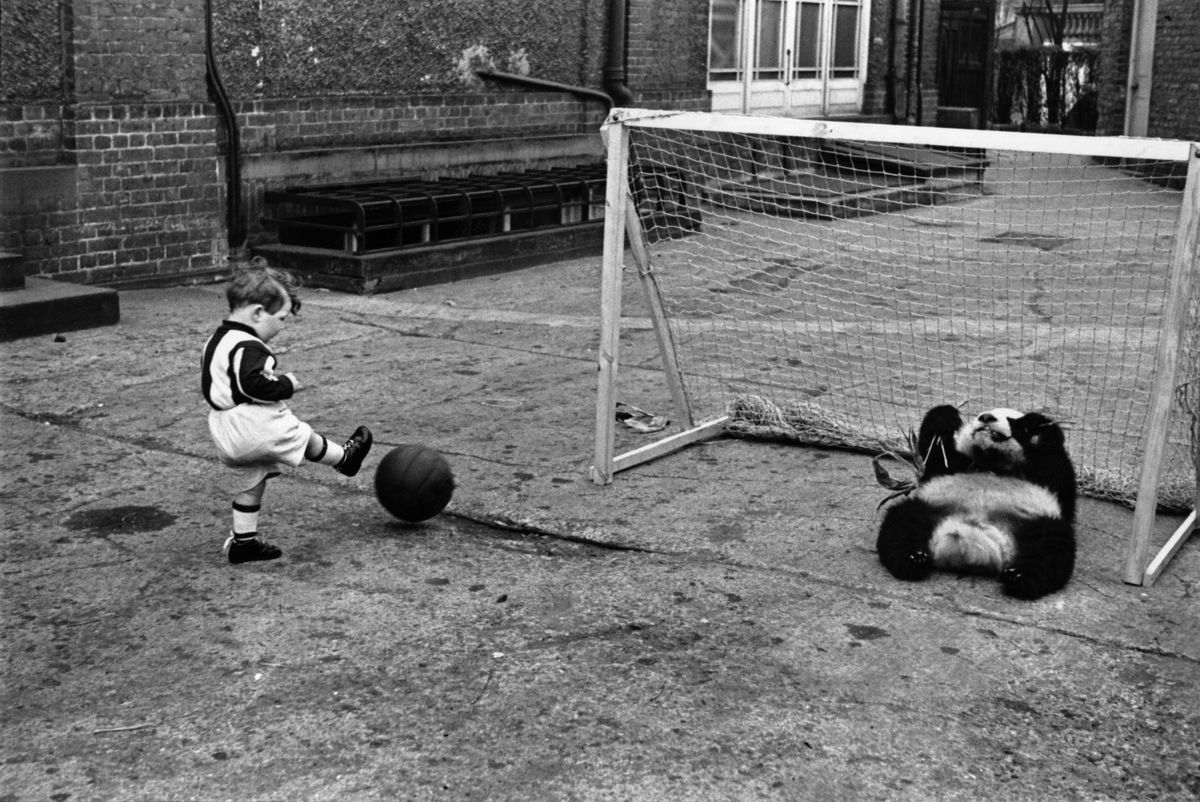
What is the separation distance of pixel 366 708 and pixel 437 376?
437 centimetres

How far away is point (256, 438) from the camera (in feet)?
16.6

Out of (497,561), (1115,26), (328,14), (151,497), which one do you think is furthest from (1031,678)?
(1115,26)

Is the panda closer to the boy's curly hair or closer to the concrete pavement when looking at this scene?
→ the concrete pavement

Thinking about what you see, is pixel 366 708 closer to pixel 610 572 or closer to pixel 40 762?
pixel 40 762

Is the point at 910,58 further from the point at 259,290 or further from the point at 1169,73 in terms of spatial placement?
the point at 259,290

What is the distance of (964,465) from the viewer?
535 cm

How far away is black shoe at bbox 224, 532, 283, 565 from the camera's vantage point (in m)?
5.19

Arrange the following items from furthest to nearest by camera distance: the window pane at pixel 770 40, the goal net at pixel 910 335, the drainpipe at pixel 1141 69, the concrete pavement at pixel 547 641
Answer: the drainpipe at pixel 1141 69 → the window pane at pixel 770 40 → the goal net at pixel 910 335 → the concrete pavement at pixel 547 641

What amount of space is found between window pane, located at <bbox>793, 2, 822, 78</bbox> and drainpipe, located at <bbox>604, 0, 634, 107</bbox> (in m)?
4.88

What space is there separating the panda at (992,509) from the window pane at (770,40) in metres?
Result: 14.2

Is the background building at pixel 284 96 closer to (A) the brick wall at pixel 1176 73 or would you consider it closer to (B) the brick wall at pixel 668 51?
→ (B) the brick wall at pixel 668 51

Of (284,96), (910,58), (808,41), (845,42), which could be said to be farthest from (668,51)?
(910,58)

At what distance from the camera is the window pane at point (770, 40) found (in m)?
18.9

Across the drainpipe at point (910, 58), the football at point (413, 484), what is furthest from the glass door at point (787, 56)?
the football at point (413, 484)
